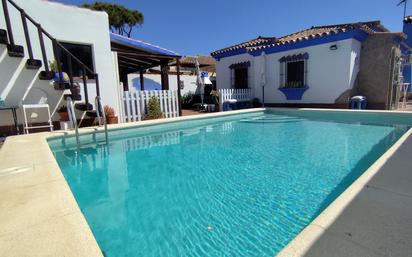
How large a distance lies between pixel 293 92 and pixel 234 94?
9.49ft

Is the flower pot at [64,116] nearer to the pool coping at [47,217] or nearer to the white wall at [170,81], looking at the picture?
the pool coping at [47,217]

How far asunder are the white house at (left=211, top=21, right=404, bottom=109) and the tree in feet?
58.9

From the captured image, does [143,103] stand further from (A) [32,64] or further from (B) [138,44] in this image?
(A) [32,64]

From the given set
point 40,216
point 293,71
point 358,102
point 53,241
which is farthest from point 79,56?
point 358,102

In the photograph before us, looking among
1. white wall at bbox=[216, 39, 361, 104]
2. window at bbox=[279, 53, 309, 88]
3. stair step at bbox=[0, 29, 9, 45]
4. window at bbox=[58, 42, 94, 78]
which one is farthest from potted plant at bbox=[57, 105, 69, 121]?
window at bbox=[279, 53, 309, 88]

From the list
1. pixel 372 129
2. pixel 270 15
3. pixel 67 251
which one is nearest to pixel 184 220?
pixel 67 251

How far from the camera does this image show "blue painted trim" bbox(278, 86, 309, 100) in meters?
10.9

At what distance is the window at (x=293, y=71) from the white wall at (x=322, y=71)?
0.65 feet

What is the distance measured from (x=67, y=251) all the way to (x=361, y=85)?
11902mm

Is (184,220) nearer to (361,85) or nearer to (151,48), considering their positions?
(151,48)

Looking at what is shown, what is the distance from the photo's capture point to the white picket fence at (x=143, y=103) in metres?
7.89

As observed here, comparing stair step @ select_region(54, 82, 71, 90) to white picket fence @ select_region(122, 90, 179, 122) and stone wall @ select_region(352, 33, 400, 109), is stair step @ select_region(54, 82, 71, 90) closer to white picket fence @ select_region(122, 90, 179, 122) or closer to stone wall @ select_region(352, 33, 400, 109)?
white picket fence @ select_region(122, 90, 179, 122)

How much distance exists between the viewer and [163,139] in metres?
6.08

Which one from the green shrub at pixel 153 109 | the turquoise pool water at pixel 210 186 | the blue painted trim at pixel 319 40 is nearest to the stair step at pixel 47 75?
the turquoise pool water at pixel 210 186
